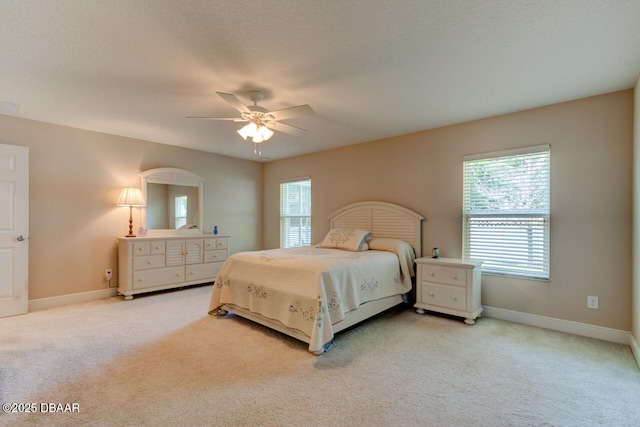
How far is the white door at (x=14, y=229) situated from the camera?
3457 millimetres

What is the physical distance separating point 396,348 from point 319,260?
108 centimetres

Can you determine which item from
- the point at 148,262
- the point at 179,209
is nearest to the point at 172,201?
the point at 179,209

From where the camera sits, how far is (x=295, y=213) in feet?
19.5

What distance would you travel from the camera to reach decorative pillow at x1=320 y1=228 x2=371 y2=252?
4074 mm

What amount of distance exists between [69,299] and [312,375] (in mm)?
3774

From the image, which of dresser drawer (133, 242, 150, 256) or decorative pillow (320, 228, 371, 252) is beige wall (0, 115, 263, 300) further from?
decorative pillow (320, 228, 371, 252)

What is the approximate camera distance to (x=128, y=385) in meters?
2.08

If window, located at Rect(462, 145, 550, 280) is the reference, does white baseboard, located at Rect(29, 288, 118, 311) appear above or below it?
below

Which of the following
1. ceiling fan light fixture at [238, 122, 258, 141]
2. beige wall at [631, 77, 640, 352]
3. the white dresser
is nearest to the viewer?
beige wall at [631, 77, 640, 352]

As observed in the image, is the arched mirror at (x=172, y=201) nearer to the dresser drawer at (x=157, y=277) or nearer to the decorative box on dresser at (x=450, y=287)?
the dresser drawer at (x=157, y=277)

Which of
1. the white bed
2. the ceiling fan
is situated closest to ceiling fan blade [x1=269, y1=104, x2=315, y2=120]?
the ceiling fan

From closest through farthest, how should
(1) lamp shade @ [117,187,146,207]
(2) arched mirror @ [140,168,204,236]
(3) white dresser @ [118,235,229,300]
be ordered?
(3) white dresser @ [118,235,229,300]
(1) lamp shade @ [117,187,146,207]
(2) arched mirror @ [140,168,204,236]

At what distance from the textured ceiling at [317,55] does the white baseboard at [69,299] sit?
7.59ft

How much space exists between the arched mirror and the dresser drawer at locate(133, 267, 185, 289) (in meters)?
0.68
